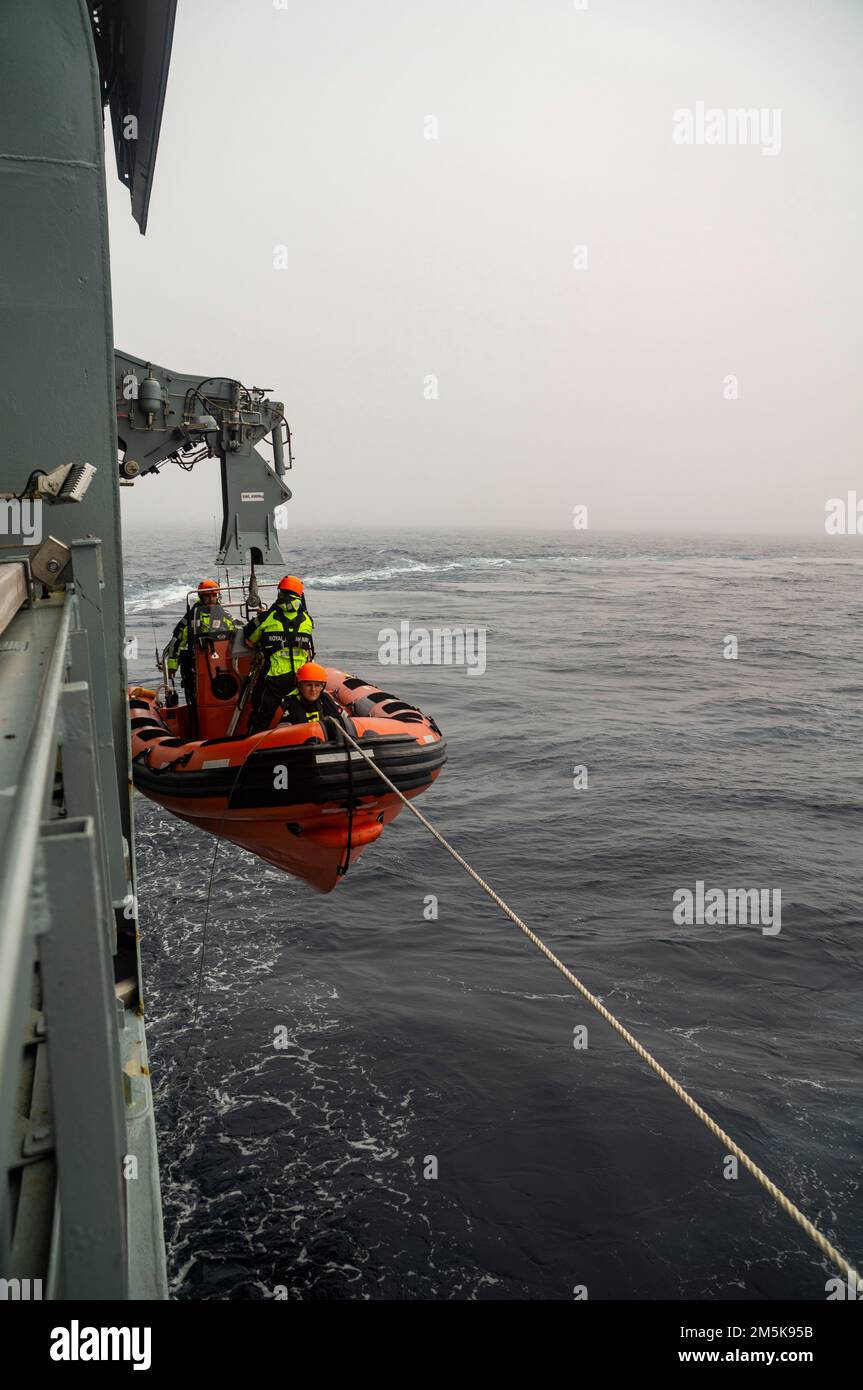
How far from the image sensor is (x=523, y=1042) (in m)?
6.88

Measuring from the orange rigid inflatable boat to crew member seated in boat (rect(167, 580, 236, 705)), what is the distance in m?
1.02

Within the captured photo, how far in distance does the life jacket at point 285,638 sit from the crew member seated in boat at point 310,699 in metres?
0.27

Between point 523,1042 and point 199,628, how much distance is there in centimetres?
483

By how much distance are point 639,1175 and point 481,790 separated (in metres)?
8.02

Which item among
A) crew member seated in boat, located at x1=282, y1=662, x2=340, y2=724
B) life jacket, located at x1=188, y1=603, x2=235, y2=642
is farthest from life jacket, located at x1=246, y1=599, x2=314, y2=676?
life jacket, located at x1=188, y1=603, x2=235, y2=642

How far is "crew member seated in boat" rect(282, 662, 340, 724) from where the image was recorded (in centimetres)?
704

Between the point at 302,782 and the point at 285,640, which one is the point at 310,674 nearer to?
the point at 285,640

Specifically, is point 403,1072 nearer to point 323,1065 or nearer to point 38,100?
point 323,1065

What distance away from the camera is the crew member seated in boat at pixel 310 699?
7.04 meters

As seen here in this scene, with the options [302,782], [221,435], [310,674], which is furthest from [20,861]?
[221,435]

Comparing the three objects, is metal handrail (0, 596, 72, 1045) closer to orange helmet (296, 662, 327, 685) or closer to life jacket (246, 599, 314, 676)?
orange helmet (296, 662, 327, 685)

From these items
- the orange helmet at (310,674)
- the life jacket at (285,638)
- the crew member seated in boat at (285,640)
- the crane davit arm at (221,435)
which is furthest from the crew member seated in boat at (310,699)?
the crane davit arm at (221,435)
